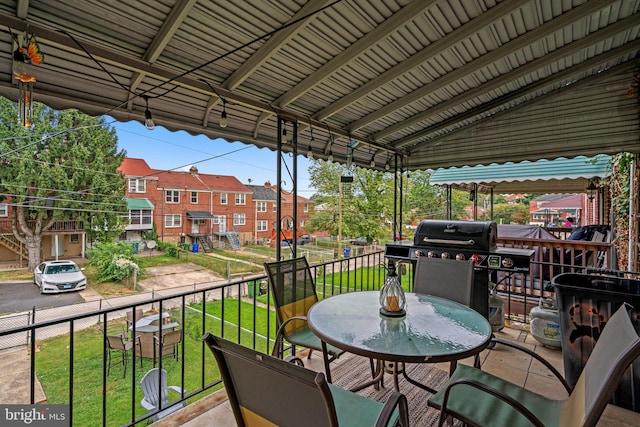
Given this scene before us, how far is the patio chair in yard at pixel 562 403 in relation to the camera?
0.84 m

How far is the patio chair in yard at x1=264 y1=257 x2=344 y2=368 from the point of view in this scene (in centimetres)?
214

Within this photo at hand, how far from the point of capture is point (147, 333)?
5.28m

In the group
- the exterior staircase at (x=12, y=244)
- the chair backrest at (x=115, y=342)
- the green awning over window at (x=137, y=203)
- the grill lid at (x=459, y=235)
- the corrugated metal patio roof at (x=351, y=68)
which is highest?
the corrugated metal patio roof at (x=351, y=68)

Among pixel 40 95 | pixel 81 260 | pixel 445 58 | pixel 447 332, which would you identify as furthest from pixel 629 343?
pixel 81 260

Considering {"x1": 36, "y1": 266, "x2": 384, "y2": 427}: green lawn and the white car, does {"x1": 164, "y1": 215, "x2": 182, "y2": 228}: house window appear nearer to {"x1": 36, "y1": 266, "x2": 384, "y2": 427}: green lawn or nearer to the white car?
the white car

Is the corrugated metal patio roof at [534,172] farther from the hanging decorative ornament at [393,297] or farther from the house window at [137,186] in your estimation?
the house window at [137,186]

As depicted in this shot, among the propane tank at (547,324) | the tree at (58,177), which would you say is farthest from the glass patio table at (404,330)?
the tree at (58,177)

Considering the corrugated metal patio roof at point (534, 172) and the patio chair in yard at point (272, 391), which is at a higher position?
the corrugated metal patio roof at point (534, 172)

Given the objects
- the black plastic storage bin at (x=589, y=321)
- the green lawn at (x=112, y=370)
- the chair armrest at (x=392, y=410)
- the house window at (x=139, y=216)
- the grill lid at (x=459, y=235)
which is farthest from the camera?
the house window at (x=139, y=216)

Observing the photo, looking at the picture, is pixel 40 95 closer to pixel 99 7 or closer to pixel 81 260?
pixel 99 7

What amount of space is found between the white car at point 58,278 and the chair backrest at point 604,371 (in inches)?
536

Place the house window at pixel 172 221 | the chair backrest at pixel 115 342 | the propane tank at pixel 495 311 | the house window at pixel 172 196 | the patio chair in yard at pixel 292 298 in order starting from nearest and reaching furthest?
the patio chair in yard at pixel 292 298 < the propane tank at pixel 495 311 < the chair backrest at pixel 115 342 < the house window at pixel 172 196 < the house window at pixel 172 221

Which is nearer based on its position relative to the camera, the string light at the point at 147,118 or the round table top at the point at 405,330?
the round table top at the point at 405,330

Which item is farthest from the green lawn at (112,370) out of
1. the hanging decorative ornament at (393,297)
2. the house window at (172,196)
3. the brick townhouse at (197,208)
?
the house window at (172,196)
